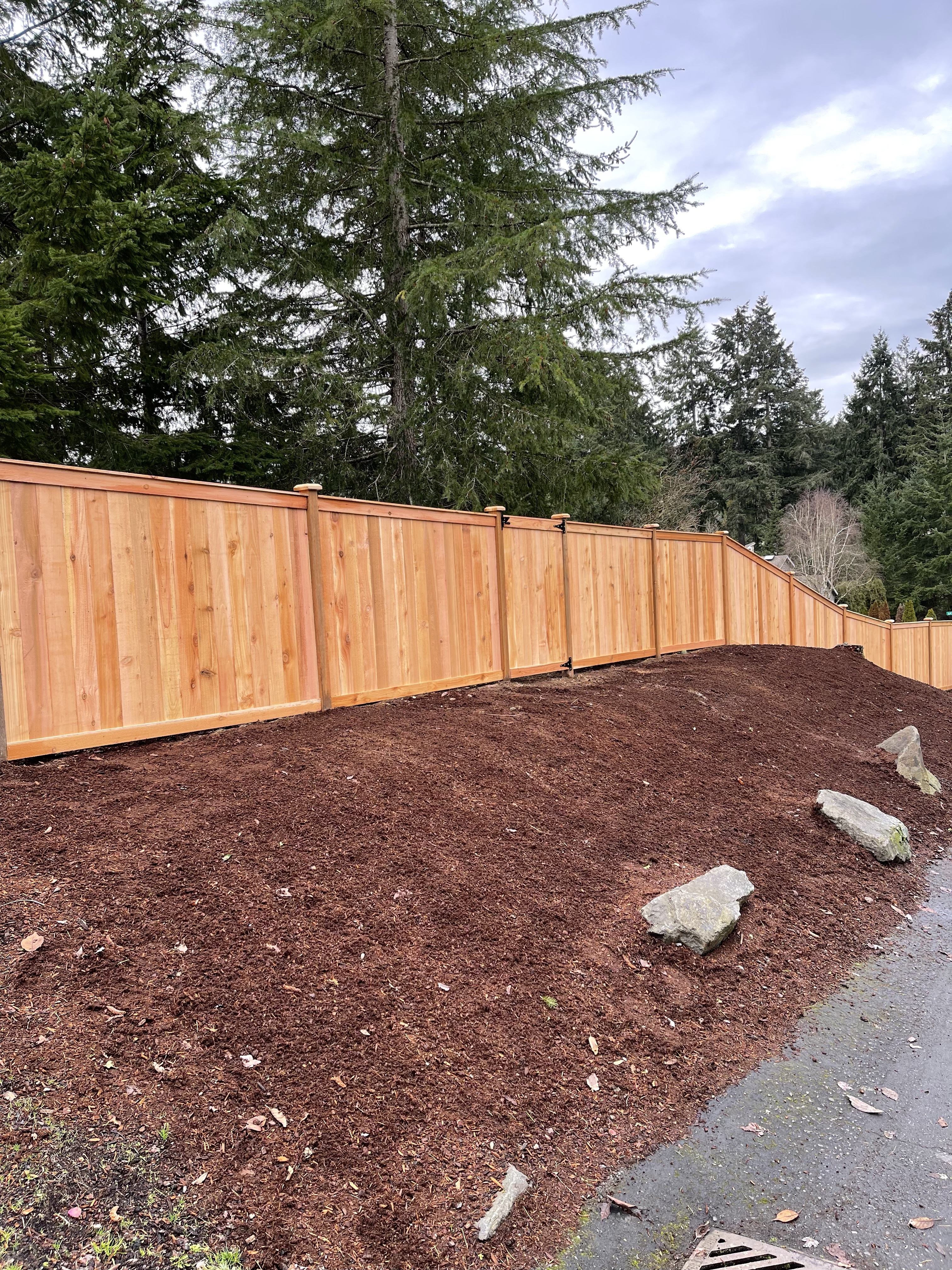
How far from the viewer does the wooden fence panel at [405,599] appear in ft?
17.2

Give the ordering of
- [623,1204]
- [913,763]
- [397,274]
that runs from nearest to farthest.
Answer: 1. [623,1204]
2. [913,763]
3. [397,274]

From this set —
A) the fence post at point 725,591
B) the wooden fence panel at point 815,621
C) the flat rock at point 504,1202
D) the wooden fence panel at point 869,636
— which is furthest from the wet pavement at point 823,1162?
the wooden fence panel at point 869,636

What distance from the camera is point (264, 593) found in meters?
4.80

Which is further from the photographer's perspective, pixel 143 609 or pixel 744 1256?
pixel 143 609

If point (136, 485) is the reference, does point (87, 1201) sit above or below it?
below

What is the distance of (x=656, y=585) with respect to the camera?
888 centimetres

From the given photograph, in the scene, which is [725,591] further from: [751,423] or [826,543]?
[751,423]

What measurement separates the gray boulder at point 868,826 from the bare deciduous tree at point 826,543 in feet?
93.4

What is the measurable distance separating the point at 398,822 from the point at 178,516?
219 centimetres

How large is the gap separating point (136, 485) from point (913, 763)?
20.9ft

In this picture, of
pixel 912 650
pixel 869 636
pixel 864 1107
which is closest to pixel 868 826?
pixel 864 1107

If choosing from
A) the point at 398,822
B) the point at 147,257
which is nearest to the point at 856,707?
the point at 398,822

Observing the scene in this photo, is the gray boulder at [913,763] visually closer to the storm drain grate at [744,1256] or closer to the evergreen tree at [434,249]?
the evergreen tree at [434,249]

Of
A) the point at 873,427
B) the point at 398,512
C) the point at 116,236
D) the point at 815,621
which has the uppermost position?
the point at 873,427
